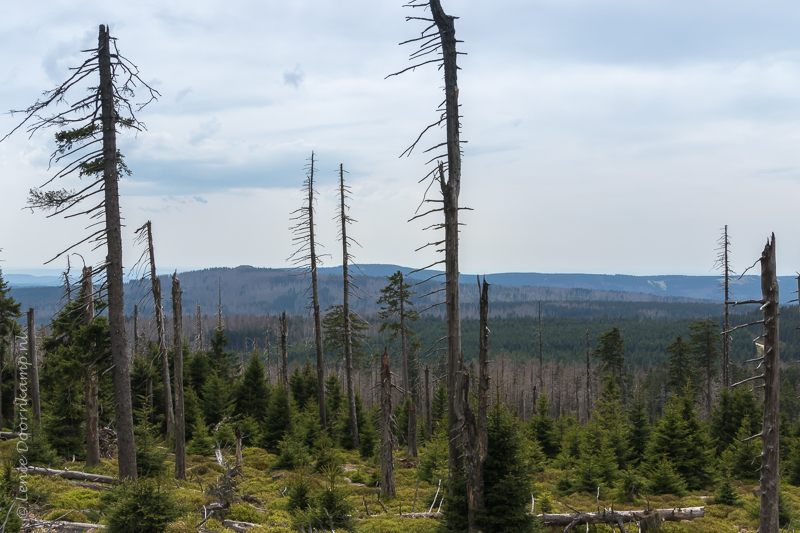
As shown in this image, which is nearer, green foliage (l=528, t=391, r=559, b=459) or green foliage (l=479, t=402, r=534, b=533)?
green foliage (l=479, t=402, r=534, b=533)

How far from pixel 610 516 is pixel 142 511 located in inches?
401

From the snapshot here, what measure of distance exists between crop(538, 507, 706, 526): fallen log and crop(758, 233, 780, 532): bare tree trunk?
2232 millimetres

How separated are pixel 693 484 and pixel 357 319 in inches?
705

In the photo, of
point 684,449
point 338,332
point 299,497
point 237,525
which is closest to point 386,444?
point 299,497

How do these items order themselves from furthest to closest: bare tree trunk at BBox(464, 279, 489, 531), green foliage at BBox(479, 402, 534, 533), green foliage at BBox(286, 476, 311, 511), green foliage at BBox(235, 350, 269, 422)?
1. green foliage at BBox(235, 350, 269, 422)
2. green foliage at BBox(286, 476, 311, 511)
3. bare tree trunk at BBox(464, 279, 489, 531)
4. green foliage at BBox(479, 402, 534, 533)

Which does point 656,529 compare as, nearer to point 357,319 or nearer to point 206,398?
point 357,319

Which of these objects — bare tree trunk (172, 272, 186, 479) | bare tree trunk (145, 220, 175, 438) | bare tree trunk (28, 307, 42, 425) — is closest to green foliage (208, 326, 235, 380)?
bare tree trunk (28, 307, 42, 425)

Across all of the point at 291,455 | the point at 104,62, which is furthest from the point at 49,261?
the point at 291,455

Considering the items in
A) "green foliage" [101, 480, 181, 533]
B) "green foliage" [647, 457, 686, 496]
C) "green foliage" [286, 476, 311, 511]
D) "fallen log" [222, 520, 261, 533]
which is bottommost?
"green foliage" [647, 457, 686, 496]

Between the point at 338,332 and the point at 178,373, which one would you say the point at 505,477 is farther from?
the point at 338,332

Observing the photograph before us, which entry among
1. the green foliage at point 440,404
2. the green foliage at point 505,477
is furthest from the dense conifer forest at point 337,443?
the green foliage at point 440,404

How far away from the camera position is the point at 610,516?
37.1 ft

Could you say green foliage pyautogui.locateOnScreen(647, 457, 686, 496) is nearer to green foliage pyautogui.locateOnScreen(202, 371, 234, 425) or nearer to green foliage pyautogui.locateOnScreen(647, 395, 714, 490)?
green foliage pyautogui.locateOnScreen(647, 395, 714, 490)

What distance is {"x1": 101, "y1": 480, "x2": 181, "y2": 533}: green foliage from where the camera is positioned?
9.38 metres
